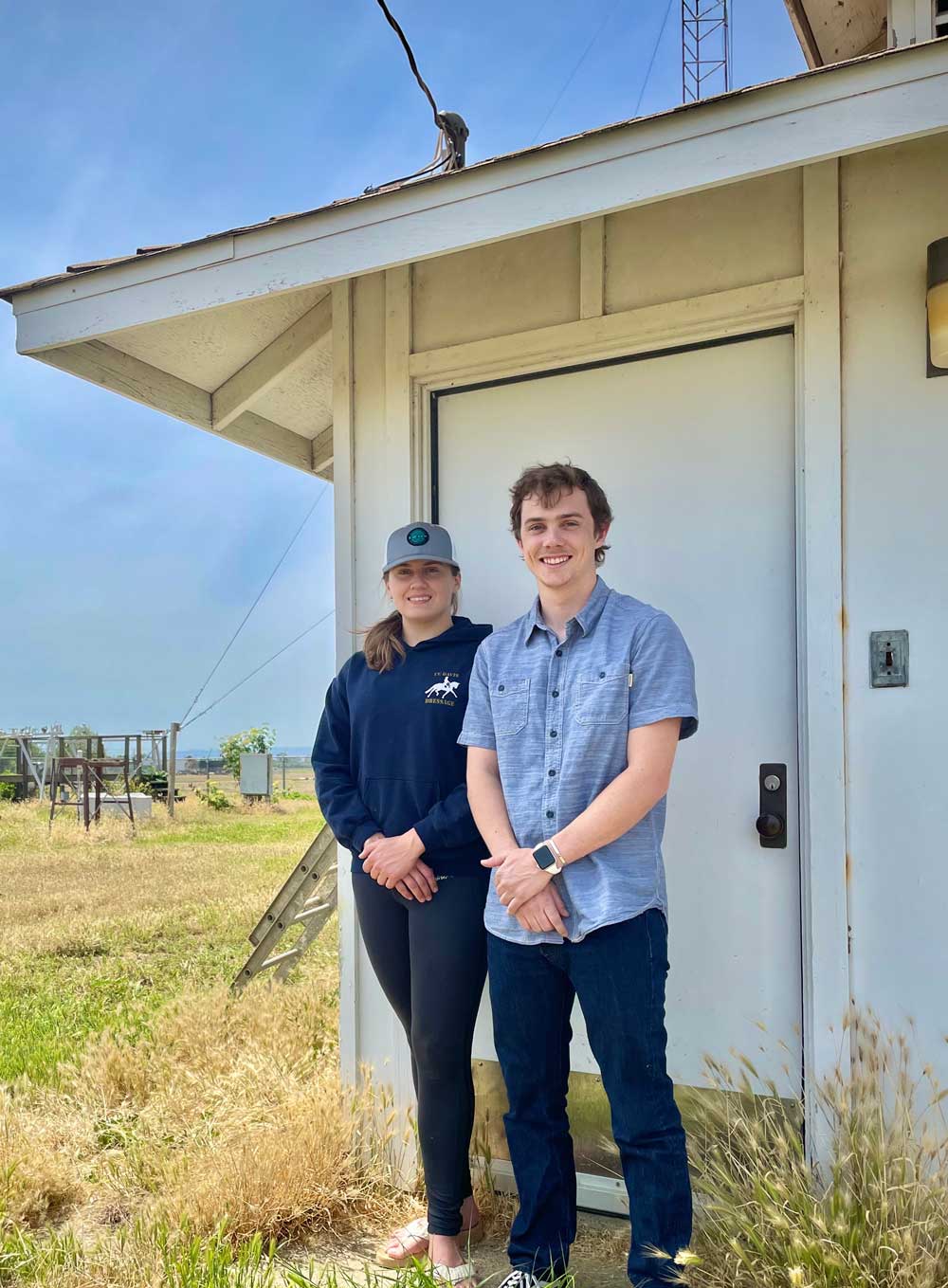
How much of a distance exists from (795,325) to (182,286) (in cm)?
171

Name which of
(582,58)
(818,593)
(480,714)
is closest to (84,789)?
(582,58)

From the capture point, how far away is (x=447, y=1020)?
2.37m

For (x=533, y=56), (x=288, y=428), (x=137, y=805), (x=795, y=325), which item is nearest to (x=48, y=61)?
(x=533, y=56)

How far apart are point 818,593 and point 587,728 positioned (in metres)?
0.82

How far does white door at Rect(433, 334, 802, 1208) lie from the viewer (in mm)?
2598

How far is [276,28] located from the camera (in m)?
13.4

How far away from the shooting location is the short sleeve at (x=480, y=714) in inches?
88.6

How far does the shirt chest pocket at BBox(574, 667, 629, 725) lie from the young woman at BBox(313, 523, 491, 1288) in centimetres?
44

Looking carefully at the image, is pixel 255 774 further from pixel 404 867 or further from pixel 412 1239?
pixel 404 867

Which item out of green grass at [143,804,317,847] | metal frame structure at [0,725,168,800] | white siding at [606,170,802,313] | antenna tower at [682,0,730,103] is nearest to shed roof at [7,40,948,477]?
white siding at [606,170,802,313]

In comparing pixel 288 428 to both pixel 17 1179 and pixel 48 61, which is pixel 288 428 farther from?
pixel 48 61

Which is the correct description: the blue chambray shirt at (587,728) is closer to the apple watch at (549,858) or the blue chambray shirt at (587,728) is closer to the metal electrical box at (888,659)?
the apple watch at (549,858)

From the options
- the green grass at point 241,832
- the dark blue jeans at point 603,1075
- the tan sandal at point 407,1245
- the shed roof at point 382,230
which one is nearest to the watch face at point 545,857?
the dark blue jeans at point 603,1075

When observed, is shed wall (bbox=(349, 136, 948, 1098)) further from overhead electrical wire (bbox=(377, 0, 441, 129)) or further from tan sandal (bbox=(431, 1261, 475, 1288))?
overhead electrical wire (bbox=(377, 0, 441, 129))
